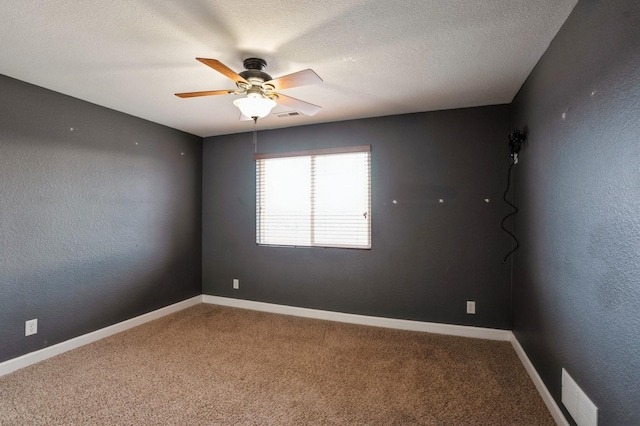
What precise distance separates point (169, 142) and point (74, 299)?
1981 mm

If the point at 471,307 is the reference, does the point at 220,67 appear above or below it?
above

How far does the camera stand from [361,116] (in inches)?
130

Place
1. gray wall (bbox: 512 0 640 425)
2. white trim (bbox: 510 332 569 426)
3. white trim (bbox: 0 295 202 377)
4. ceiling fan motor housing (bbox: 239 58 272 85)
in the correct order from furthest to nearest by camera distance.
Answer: white trim (bbox: 0 295 202 377)
ceiling fan motor housing (bbox: 239 58 272 85)
white trim (bbox: 510 332 569 426)
gray wall (bbox: 512 0 640 425)

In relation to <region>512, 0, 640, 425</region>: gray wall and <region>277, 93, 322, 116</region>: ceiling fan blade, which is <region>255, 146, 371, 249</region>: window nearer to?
<region>277, 93, 322, 116</region>: ceiling fan blade

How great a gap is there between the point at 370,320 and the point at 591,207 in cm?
240

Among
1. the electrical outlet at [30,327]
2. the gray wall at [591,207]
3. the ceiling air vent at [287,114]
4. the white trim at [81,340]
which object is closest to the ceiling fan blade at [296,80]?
the ceiling air vent at [287,114]

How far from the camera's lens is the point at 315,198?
3.56 m

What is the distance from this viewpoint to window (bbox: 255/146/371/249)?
11.1ft

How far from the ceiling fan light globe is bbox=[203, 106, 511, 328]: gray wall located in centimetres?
155

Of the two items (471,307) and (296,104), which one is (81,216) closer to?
(296,104)

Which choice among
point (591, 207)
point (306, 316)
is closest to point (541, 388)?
point (591, 207)

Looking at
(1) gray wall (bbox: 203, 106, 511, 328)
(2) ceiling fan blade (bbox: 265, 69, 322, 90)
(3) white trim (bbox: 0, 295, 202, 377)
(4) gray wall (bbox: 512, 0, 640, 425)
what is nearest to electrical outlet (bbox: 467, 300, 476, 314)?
(1) gray wall (bbox: 203, 106, 511, 328)

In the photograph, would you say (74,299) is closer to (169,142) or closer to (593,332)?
(169,142)

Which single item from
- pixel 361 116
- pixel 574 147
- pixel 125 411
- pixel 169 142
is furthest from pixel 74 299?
pixel 574 147
